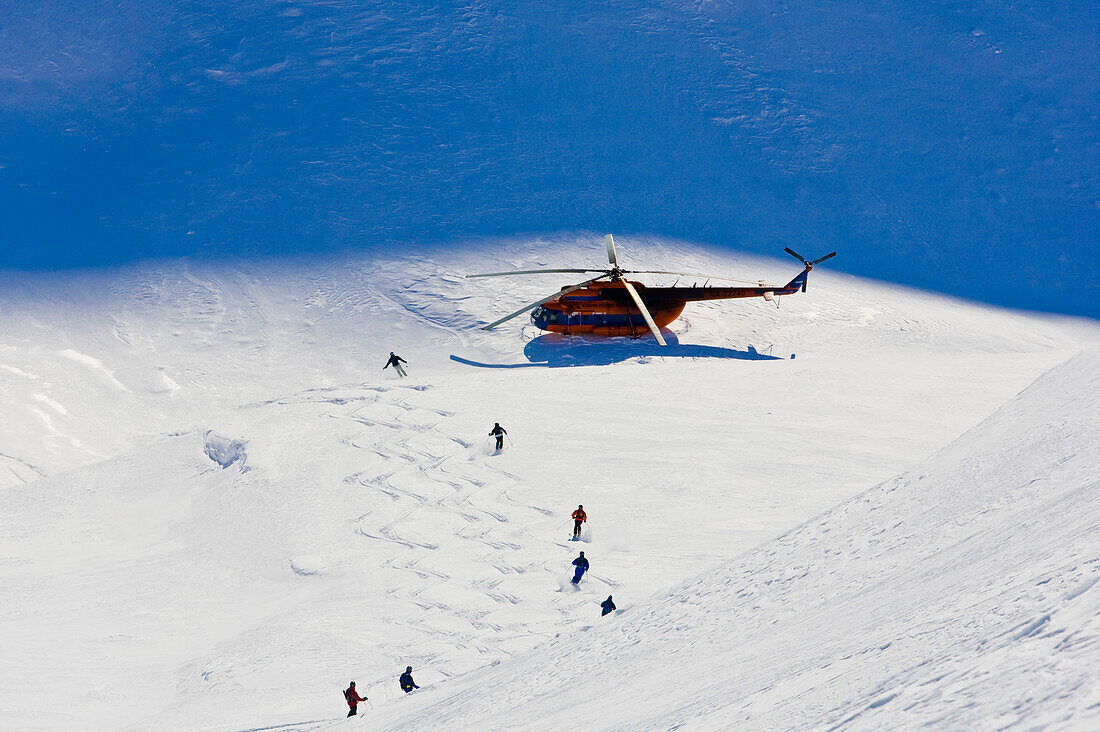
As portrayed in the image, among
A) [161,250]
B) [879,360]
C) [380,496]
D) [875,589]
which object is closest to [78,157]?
[161,250]

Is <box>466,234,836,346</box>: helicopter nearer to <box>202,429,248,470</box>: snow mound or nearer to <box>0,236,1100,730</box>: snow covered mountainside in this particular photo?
<box>0,236,1100,730</box>: snow covered mountainside

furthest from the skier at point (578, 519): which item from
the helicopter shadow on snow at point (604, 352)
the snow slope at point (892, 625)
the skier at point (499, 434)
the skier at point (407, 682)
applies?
the helicopter shadow on snow at point (604, 352)

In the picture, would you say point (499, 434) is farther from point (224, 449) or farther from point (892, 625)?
point (892, 625)

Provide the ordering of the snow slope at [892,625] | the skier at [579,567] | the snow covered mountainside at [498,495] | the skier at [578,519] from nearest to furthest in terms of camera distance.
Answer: the snow slope at [892,625]
the snow covered mountainside at [498,495]
the skier at [579,567]
the skier at [578,519]

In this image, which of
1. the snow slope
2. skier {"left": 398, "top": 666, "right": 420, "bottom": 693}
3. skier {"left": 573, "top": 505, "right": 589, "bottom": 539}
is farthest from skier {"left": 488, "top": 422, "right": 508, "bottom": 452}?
the snow slope

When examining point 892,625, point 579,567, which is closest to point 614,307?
point 579,567

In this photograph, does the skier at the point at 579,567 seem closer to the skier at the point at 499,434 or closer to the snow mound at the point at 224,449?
the skier at the point at 499,434
